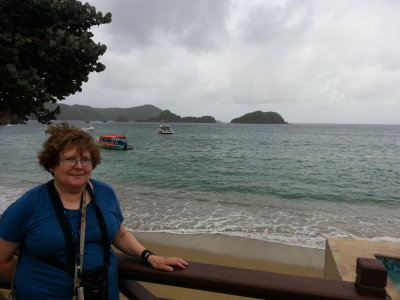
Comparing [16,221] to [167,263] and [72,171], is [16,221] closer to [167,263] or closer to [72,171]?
[72,171]

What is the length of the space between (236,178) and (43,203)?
21.3m

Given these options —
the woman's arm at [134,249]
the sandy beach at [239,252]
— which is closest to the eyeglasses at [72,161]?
the woman's arm at [134,249]

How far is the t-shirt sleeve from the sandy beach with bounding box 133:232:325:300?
6.80m

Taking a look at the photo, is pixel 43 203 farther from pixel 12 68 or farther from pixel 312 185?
pixel 312 185

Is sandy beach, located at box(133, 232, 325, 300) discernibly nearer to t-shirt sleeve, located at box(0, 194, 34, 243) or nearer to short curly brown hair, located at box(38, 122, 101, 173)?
short curly brown hair, located at box(38, 122, 101, 173)

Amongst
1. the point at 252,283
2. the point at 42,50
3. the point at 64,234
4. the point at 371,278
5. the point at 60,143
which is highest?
the point at 42,50

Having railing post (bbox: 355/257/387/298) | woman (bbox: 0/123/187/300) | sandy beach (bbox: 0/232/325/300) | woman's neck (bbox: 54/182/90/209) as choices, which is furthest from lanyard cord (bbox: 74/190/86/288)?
sandy beach (bbox: 0/232/325/300)

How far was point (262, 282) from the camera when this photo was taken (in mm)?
1518

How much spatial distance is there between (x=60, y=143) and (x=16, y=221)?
50 centimetres

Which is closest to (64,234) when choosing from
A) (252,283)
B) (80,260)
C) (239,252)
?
(80,260)

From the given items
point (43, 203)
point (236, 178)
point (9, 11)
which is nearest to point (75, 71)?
point (9, 11)

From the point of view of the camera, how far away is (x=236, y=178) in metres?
22.4

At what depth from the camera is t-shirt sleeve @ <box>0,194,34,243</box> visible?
1.52 meters

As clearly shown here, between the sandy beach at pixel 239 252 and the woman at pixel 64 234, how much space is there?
649 cm
